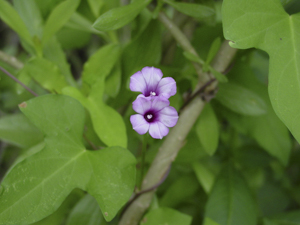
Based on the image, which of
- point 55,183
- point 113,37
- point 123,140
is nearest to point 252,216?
point 123,140

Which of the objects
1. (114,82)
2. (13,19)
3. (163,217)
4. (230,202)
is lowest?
(230,202)

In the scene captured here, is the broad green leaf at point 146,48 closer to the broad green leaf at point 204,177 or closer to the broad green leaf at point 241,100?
the broad green leaf at point 241,100

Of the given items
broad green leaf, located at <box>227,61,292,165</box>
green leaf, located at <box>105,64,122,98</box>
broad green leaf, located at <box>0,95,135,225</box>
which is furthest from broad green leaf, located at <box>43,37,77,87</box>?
broad green leaf, located at <box>227,61,292,165</box>

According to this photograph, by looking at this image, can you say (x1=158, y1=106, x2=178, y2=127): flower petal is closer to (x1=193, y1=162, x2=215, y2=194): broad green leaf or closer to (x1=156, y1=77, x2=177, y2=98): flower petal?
(x1=156, y1=77, x2=177, y2=98): flower petal

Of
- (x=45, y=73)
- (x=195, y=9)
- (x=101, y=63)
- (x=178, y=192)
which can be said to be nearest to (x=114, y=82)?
(x=101, y=63)

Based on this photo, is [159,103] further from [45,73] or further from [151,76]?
[45,73]

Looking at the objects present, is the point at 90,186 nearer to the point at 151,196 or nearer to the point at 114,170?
the point at 114,170

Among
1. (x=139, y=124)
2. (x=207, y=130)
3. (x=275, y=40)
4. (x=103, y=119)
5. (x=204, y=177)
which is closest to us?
(x=139, y=124)
